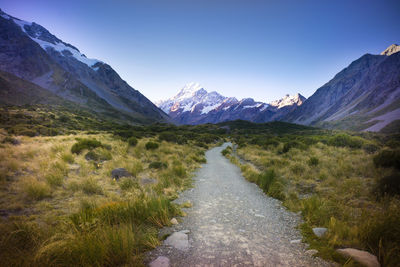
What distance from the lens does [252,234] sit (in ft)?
12.5

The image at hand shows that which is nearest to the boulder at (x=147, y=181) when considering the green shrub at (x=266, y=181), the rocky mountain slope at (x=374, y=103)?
the green shrub at (x=266, y=181)

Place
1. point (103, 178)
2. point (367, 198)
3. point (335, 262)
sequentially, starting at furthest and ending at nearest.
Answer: point (103, 178) < point (367, 198) < point (335, 262)

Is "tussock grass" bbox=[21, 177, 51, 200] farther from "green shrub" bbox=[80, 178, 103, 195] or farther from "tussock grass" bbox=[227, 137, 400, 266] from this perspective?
"tussock grass" bbox=[227, 137, 400, 266]

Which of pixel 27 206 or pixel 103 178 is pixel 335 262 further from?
pixel 103 178

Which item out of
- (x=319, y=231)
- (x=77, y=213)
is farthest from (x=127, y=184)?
(x=319, y=231)

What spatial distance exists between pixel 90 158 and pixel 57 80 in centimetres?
17264

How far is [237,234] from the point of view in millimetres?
3793

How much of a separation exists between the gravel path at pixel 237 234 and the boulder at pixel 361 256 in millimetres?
429

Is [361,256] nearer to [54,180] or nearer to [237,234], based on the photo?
[237,234]

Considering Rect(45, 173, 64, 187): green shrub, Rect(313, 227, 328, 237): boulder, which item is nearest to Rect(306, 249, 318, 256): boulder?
Rect(313, 227, 328, 237): boulder

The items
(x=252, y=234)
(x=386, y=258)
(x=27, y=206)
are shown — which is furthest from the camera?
(x=27, y=206)

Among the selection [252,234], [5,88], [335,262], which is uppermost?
[5,88]

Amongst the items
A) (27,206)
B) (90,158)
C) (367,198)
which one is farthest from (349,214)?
(90,158)

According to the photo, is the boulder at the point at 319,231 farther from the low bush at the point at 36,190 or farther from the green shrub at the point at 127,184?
the low bush at the point at 36,190
